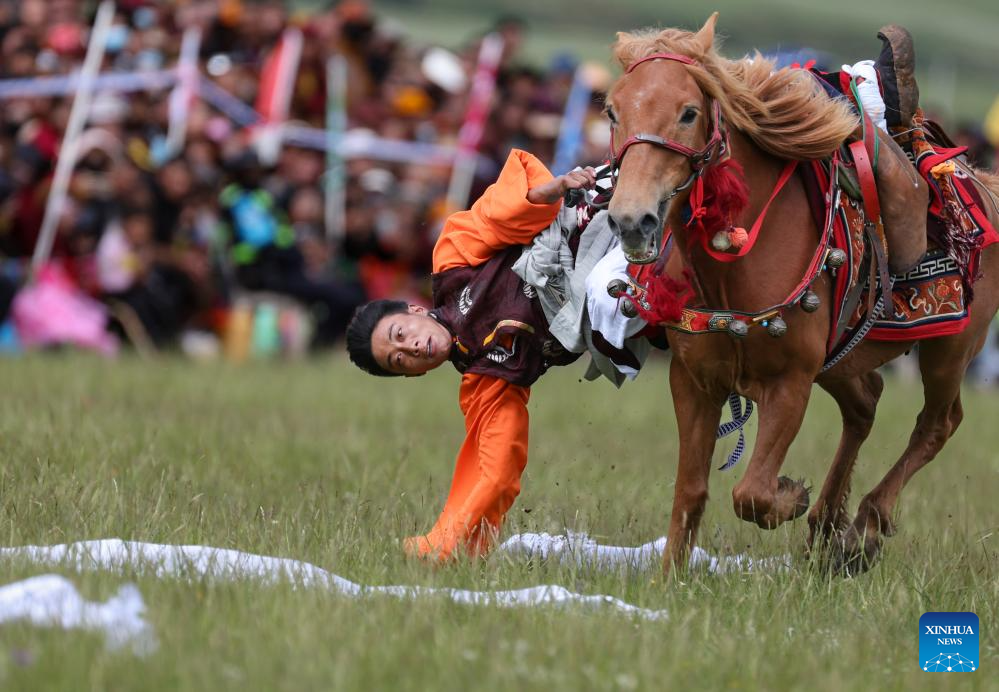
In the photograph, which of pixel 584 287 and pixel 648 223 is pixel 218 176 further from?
pixel 648 223

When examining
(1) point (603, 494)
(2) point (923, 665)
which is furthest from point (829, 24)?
(2) point (923, 665)

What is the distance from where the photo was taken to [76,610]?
4.22 meters

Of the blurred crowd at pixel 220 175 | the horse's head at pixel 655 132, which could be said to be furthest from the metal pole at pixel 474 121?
the horse's head at pixel 655 132

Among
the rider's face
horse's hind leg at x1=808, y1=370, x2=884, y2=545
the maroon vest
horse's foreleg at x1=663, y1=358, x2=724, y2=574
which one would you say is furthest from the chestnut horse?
the rider's face

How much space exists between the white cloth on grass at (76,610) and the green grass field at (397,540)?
61mm

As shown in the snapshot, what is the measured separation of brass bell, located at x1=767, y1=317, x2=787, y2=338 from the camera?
5215mm

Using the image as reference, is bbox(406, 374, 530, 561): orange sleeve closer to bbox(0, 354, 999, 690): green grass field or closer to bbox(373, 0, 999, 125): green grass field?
bbox(0, 354, 999, 690): green grass field

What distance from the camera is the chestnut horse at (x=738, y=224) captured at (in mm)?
4762

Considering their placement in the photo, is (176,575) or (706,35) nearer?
(176,575)

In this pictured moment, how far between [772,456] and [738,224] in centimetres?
84

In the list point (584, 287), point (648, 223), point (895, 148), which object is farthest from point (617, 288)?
point (895, 148)

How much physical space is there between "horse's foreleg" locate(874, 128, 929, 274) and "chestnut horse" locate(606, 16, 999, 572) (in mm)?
24

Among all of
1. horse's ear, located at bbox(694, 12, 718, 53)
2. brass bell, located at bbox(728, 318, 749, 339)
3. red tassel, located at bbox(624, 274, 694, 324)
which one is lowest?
brass bell, located at bbox(728, 318, 749, 339)

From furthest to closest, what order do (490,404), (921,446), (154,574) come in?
(921,446), (490,404), (154,574)
